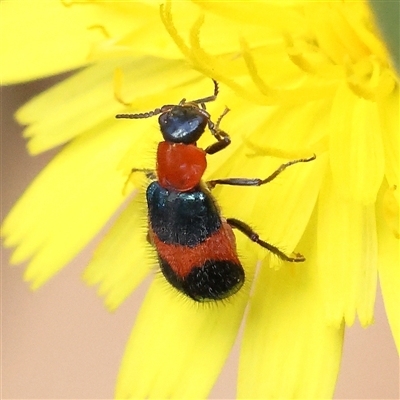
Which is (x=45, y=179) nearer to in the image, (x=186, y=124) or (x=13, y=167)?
(x=186, y=124)

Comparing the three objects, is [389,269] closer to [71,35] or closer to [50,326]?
[71,35]

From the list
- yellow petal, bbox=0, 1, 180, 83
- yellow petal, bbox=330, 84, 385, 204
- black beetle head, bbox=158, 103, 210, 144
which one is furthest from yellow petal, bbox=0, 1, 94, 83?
yellow petal, bbox=330, 84, 385, 204

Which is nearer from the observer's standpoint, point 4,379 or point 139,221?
point 139,221

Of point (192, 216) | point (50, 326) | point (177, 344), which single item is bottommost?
point (50, 326)

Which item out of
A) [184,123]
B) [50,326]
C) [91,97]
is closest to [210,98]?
[184,123]

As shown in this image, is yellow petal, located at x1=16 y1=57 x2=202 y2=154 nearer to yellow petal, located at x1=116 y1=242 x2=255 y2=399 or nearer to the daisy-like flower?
the daisy-like flower

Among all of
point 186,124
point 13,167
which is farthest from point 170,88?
point 13,167

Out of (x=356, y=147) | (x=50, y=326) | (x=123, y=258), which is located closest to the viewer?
(x=356, y=147)

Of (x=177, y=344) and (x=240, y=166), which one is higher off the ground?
(x=240, y=166)
